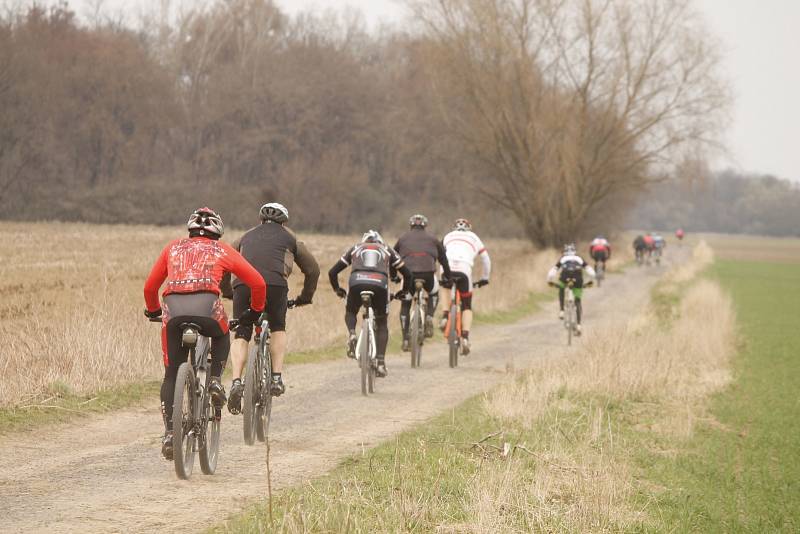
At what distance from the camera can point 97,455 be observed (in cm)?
841

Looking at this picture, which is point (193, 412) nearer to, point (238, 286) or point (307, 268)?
point (238, 286)

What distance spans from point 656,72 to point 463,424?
3537cm


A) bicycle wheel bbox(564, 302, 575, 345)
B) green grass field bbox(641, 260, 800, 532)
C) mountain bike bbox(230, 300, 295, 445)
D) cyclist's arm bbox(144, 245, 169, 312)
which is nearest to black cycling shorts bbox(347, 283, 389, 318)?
mountain bike bbox(230, 300, 295, 445)

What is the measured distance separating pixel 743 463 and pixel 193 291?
6734mm

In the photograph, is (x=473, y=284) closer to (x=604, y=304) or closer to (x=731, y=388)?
(x=731, y=388)

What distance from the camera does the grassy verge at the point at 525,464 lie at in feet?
21.5

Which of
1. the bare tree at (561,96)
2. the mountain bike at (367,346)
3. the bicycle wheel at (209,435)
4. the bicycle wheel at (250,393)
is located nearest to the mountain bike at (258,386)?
the bicycle wheel at (250,393)

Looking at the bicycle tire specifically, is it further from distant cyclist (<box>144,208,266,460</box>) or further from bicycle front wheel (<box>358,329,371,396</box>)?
distant cyclist (<box>144,208,266,460</box>)

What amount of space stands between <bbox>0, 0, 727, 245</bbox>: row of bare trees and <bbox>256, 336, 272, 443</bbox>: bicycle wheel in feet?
108

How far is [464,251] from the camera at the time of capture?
1537 centimetres

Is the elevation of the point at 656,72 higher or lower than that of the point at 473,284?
higher

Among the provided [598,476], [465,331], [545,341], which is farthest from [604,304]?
[598,476]

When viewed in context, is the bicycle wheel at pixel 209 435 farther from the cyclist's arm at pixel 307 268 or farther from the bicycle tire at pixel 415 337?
the bicycle tire at pixel 415 337

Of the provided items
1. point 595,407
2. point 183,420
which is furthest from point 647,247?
point 183,420
